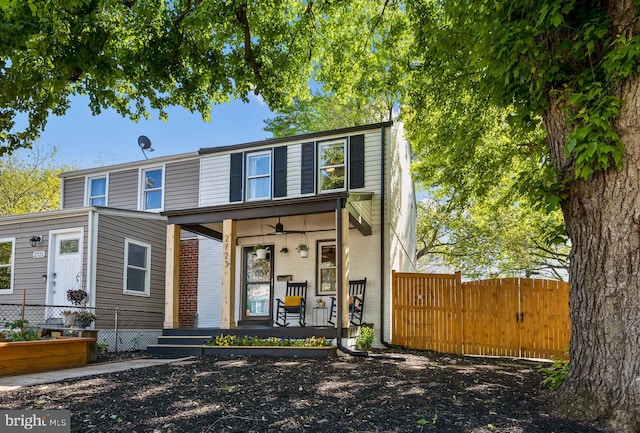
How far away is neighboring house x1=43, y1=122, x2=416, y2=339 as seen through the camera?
10.2m

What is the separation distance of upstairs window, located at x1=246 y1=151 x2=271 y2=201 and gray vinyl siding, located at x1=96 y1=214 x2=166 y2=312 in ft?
8.97

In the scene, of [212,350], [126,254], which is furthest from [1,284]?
[212,350]

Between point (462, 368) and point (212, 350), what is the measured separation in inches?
175

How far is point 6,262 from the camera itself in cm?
1275

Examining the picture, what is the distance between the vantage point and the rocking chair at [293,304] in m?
11.0

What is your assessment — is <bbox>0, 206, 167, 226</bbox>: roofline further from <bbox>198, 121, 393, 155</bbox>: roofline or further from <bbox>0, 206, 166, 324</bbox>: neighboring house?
<bbox>198, 121, 393, 155</bbox>: roofline

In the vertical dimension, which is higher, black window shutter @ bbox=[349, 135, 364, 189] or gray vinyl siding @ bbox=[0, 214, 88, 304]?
black window shutter @ bbox=[349, 135, 364, 189]

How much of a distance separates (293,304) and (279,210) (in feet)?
8.32

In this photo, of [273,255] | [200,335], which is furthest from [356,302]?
[200,335]

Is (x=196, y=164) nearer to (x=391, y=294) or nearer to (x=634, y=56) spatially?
(x=391, y=294)

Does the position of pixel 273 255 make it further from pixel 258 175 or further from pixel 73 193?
pixel 73 193

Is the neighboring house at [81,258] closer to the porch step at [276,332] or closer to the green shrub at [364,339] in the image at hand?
the porch step at [276,332]

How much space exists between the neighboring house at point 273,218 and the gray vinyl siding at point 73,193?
78.1 inches

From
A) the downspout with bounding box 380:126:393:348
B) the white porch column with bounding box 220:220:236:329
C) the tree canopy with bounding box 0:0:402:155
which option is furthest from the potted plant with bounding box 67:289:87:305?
the downspout with bounding box 380:126:393:348
